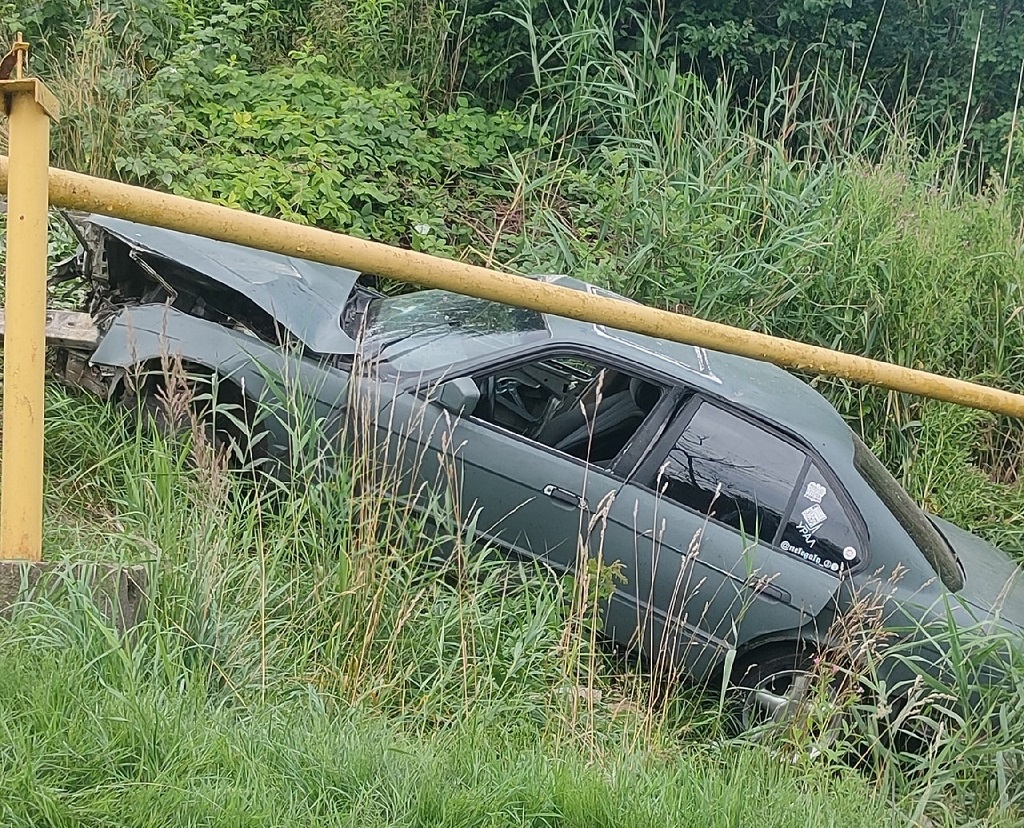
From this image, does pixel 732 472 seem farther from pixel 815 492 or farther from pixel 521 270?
pixel 521 270

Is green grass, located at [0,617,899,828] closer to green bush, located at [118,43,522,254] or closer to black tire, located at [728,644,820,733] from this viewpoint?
black tire, located at [728,644,820,733]

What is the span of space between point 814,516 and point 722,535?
1.26 feet

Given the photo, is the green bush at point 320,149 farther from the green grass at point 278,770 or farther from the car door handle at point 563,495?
the green grass at point 278,770

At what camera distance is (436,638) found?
10.3 ft

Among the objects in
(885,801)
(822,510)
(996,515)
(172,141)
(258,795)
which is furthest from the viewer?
(172,141)

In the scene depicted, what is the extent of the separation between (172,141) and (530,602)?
441 cm

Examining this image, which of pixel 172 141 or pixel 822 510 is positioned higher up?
pixel 172 141

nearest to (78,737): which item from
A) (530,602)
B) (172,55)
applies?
(530,602)

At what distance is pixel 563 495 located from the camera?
3939mm

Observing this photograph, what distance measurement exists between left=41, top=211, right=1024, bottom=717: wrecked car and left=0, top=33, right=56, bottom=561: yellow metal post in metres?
1.42

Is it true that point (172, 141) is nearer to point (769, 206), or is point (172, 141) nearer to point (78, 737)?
point (769, 206)

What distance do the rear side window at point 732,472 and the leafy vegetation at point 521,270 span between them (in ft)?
2.25

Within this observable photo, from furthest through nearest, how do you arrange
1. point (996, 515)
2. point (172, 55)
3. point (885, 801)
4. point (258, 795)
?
point (172, 55) < point (996, 515) < point (885, 801) < point (258, 795)

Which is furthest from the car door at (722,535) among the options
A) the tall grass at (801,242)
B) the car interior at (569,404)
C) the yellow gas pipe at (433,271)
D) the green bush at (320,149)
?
the green bush at (320,149)
